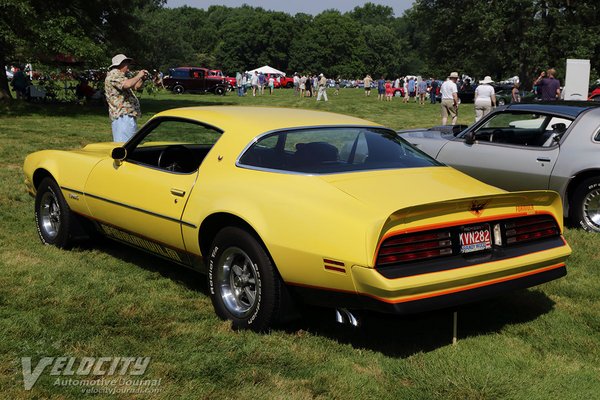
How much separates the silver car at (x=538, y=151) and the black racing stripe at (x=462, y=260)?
305 cm

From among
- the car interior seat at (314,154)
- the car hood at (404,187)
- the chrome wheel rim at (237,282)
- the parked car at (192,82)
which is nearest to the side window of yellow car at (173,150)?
the car interior seat at (314,154)

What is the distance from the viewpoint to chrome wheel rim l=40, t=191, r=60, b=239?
19.4 ft

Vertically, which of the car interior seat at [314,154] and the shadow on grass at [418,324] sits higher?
the car interior seat at [314,154]

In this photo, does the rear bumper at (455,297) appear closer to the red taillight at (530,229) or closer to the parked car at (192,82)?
the red taillight at (530,229)

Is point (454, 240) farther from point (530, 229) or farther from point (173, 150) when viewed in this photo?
point (173, 150)

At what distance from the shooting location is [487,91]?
1585 centimetres

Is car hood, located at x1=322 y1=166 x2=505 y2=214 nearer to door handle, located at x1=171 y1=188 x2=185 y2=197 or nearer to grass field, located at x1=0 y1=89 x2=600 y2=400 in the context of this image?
grass field, located at x1=0 y1=89 x2=600 y2=400

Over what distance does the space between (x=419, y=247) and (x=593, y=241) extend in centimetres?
370

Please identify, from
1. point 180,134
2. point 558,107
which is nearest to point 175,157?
point 180,134

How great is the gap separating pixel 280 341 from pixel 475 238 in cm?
130

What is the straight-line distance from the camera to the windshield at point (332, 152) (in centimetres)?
421

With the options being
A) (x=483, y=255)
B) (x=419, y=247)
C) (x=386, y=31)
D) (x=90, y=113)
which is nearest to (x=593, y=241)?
(x=483, y=255)

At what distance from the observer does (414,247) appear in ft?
11.5

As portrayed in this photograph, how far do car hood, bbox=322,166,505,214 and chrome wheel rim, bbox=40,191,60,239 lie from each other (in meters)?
3.11
